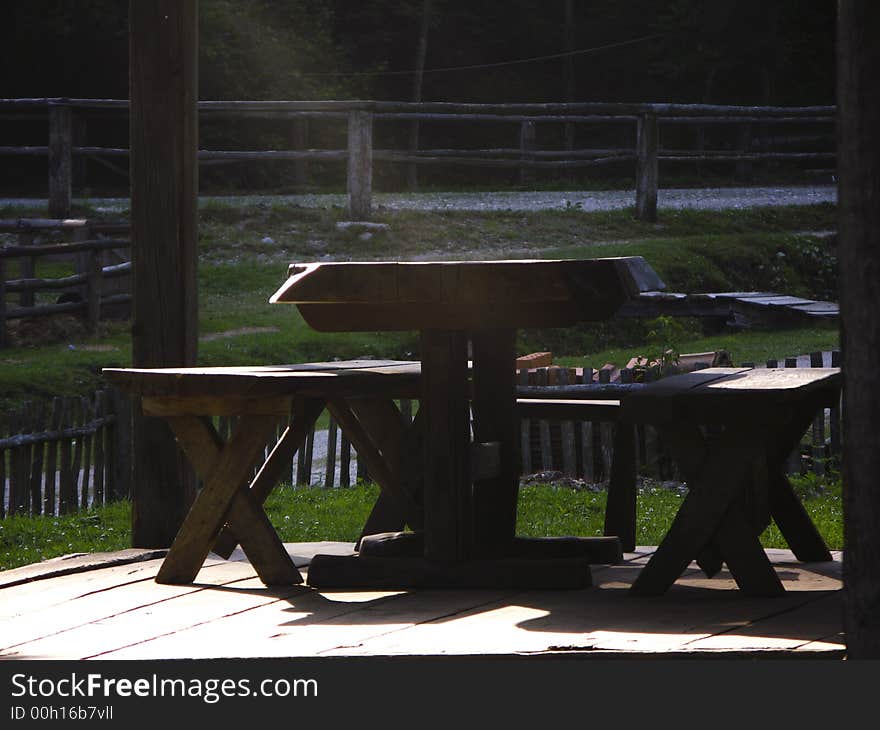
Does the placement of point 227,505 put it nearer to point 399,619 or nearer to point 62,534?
point 399,619

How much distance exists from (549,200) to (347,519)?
43.4 ft

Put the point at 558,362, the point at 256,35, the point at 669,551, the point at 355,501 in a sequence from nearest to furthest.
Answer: the point at 669,551, the point at 355,501, the point at 558,362, the point at 256,35

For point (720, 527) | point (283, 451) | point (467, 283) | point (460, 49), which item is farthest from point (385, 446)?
point (460, 49)

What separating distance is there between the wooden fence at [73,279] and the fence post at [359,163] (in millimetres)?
3174

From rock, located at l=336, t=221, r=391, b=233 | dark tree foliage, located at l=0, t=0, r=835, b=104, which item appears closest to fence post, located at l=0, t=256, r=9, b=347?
rock, located at l=336, t=221, r=391, b=233

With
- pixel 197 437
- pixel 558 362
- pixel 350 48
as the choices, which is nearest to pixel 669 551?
pixel 197 437

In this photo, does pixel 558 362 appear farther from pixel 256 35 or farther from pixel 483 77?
pixel 483 77

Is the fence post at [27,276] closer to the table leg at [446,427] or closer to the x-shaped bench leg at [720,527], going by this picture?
the table leg at [446,427]

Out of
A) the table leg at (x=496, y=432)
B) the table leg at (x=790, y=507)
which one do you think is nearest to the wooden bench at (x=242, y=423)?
the table leg at (x=496, y=432)

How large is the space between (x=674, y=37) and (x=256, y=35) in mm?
9567

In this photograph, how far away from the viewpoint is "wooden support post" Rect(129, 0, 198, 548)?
5.12 m

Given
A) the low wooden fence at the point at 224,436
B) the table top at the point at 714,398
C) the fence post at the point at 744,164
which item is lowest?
the low wooden fence at the point at 224,436

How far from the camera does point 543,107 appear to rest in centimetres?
1766

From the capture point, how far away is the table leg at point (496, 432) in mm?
4395
